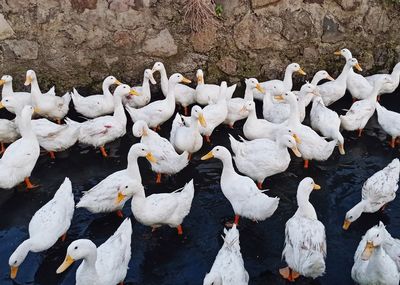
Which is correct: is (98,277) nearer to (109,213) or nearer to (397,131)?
(109,213)

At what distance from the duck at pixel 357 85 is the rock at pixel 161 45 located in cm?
322

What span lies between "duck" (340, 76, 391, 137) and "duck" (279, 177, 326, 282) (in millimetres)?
2821

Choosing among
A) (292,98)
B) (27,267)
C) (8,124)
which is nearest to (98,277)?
(27,267)

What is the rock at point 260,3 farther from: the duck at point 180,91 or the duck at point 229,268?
the duck at point 229,268

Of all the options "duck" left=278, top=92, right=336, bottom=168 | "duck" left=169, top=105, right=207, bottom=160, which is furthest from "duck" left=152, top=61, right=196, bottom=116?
"duck" left=278, top=92, right=336, bottom=168

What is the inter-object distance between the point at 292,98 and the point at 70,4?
437 centimetres

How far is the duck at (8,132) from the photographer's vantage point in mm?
8070

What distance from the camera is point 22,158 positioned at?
24.0ft

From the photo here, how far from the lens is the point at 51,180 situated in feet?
25.5

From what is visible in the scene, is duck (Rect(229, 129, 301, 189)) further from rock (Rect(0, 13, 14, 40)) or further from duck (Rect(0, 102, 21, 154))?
rock (Rect(0, 13, 14, 40))

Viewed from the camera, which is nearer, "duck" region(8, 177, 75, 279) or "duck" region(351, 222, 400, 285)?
"duck" region(351, 222, 400, 285)

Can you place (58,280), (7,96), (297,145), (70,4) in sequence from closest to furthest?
(58,280)
(297,145)
(7,96)
(70,4)

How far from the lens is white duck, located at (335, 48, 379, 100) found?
30.5ft

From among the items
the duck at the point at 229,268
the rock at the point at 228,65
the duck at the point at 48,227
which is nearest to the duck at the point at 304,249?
the duck at the point at 229,268
